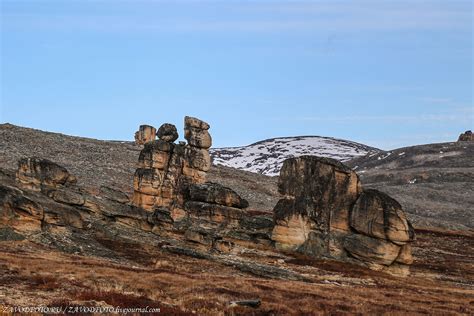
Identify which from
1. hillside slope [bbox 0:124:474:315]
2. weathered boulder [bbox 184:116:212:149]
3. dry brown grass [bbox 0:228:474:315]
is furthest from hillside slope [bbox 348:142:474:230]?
dry brown grass [bbox 0:228:474:315]

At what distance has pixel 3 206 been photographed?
51969 mm

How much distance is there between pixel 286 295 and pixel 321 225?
28970 millimetres

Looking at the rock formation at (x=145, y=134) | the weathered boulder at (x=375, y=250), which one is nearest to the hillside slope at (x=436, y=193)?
the weathered boulder at (x=375, y=250)

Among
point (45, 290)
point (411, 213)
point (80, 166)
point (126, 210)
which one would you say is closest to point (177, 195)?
point (126, 210)

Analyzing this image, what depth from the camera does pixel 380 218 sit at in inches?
2335

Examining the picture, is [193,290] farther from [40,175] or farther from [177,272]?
[40,175]

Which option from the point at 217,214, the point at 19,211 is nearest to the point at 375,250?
the point at 217,214

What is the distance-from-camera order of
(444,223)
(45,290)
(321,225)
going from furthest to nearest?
(444,223), (321,225), (45,290)

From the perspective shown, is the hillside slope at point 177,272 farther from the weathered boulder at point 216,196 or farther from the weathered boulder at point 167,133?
the weathered boulder at point 167,133

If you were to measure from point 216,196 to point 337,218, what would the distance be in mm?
14837

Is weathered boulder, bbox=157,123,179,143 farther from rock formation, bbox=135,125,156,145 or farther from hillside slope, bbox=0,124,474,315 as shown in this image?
rock formation, bbox=135,125,156,145

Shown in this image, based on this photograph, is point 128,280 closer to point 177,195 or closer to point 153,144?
point 177,195

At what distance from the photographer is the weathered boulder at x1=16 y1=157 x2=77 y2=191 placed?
228 ft

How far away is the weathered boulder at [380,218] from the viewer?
192ft
